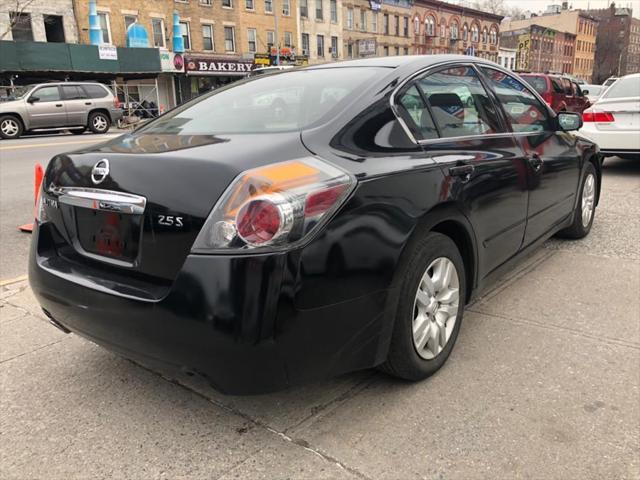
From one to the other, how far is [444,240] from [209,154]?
119 centimetres

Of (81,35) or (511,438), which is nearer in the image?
(511,438)

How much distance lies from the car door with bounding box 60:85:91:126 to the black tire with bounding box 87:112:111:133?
23cm

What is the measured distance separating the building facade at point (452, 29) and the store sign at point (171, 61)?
80.7ft

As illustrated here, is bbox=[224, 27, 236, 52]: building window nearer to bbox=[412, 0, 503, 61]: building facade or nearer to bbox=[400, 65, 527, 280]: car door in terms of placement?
bbox=[412, 0, 503, 61]: building facade

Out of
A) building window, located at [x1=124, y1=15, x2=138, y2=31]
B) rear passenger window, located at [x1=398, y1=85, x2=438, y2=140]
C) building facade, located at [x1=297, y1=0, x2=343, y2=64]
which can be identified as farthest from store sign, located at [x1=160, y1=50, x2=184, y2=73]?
rear passenger window, located at [x1=398, y1=85, x2=438, y2=140]

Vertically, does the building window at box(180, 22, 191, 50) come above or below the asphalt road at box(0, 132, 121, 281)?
above

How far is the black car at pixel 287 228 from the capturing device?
6.33 ft

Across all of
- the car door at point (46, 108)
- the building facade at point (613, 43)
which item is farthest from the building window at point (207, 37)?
the building facade at point (613, 43)

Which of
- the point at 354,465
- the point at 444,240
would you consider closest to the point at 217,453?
the point at 354,465

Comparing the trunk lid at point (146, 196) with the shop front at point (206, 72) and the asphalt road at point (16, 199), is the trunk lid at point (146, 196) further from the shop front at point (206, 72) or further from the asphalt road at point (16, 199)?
the shop front at point (206, 72)

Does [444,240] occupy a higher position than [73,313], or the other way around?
[444,240]

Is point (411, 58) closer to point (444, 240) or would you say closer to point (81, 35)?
point (444, 240)

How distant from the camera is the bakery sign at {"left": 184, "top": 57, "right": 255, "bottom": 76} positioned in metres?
34.5

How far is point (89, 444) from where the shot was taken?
7.50ft
